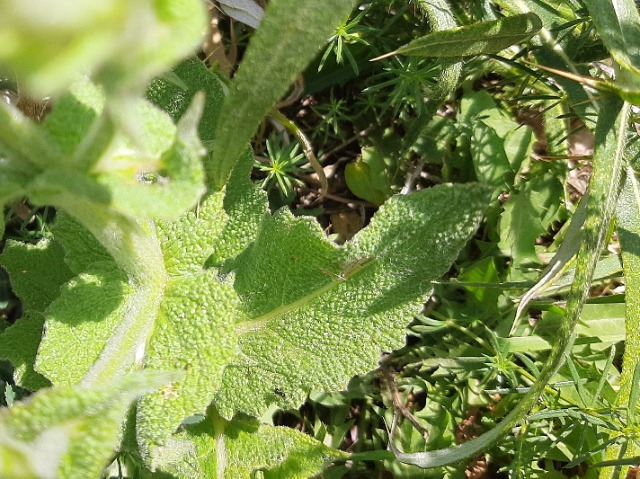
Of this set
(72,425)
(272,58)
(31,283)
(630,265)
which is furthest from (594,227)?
(31,283)

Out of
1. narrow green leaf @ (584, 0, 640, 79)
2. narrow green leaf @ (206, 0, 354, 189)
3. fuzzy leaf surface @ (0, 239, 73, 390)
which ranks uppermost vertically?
narrow green leaf @ (584, 0, 640, 79)

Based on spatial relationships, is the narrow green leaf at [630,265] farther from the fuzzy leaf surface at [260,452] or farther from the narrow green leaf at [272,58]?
the narrow green leaf at [272,58]

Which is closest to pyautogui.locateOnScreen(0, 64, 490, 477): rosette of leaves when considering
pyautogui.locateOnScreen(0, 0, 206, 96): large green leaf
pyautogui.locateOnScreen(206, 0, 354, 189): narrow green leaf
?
pyautogui.locateOnScreen(206, 0, 354, 189): narrow green leaf

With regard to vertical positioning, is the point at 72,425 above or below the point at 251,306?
above

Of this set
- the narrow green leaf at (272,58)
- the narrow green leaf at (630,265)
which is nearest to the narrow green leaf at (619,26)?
the narrow green leaf at (630,265)

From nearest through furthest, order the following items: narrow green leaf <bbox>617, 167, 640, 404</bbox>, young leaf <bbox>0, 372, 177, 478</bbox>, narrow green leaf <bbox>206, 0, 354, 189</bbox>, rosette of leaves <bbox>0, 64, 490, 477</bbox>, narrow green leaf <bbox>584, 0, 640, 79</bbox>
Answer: young leaf <bbox>0, 372, 177, 478</bbox> → narrow green leaf <bbox>206, 0, 354, 189</bbox> → rosette of leaves <bbox>0, 64, 490, 477</bbox> → narrow green leaf <bbox>584, 0, 640, 79</bbox> → narrow green leaf <bbox>617, 167, 640, 404</bbox>

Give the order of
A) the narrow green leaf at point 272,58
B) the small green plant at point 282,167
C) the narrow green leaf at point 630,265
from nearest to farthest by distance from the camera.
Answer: the narrow green leaf at point 272,58
the narrow green leaf at point 630,265
the small green plant at point 282,167

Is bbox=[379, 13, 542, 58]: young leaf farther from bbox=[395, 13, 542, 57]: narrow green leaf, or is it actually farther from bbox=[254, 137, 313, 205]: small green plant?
bbox=[254, 137, 313, 205]: small green plant

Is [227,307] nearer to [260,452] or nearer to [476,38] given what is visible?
[260,452]
